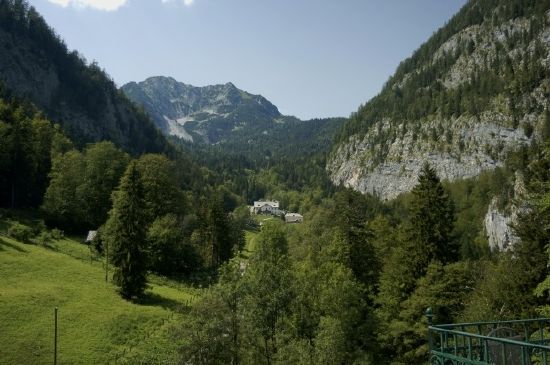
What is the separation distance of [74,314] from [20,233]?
820 inches

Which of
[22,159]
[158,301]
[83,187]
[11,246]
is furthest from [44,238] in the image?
[22,159]

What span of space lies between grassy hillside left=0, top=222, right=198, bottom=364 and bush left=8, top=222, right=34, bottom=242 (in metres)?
1.62

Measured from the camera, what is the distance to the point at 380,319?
1572 inches

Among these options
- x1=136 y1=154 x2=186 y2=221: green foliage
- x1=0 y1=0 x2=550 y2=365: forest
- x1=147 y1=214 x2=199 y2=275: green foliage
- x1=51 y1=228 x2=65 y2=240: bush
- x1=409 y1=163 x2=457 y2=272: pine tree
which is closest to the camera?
x1=0 y1=0 x2=550 y2=365: forest

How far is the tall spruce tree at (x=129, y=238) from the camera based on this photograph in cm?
5171

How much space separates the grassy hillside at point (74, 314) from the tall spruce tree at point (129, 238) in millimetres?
1954

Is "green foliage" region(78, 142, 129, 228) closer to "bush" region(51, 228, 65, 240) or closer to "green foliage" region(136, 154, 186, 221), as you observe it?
"green foliage" region(136, 154, 186, 221)

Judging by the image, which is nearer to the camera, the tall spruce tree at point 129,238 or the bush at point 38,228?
the tall spruce tree at point 129,238

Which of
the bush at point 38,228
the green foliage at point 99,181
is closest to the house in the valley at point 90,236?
the bush at point 38,228

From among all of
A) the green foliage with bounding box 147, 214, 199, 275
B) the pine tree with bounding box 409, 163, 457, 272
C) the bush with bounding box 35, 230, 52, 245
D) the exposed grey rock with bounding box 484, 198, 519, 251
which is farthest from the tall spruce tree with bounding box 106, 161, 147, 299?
the exposed grey rock with bounding box 484, 198, 519, 251

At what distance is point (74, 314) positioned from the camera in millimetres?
43406

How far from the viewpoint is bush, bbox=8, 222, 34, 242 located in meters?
58.2

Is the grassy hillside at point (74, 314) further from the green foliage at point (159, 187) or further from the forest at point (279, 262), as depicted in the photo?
the green foliage at point (159, 187)

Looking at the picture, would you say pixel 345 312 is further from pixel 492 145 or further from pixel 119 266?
pixel 492 145
